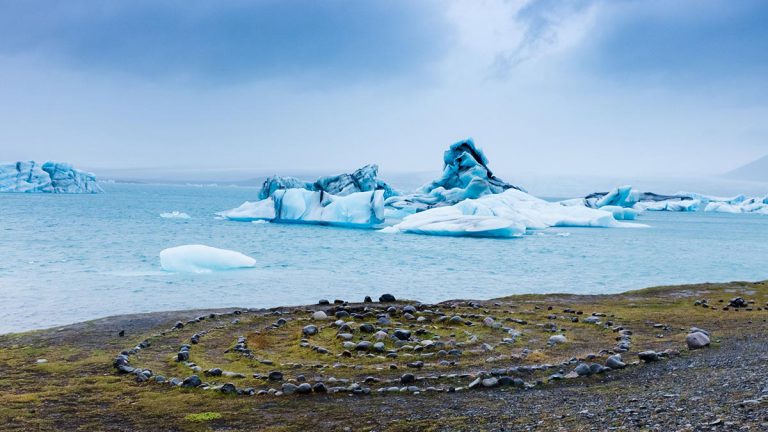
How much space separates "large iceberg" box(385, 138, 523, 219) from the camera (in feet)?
275

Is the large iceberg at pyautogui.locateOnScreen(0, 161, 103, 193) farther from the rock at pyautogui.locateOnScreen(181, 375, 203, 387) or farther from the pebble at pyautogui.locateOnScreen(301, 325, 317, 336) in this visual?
the rock at pyautogui.locateOnScreen(181, 375, 203, 387)

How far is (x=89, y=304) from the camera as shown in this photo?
26250 millimetres

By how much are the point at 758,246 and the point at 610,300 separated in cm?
5749

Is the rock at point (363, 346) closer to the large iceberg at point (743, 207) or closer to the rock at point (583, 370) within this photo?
the rock at point (583, 370)

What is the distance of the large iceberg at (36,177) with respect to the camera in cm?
12925

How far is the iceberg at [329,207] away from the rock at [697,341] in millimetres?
53450

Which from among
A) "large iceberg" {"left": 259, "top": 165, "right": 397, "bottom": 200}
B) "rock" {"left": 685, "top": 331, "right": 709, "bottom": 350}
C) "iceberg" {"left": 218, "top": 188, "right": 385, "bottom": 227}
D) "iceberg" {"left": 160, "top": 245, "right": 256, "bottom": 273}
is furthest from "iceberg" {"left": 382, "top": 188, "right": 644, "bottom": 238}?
"rock" {"left": 685, "top": 331, "right": 709, "bottom": 350}

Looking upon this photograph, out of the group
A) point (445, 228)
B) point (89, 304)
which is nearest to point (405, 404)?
point (89, 304)

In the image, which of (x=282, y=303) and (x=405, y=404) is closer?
(x=405, y=404)

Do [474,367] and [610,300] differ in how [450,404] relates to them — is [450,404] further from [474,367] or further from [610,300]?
[610,300]

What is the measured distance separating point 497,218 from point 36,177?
362 ft

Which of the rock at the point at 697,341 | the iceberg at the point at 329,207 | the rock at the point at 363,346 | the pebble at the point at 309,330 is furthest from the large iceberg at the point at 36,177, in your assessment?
the rock at the point at 697,341

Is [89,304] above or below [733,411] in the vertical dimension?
below

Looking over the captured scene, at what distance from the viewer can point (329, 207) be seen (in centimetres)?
7025
